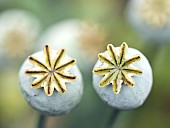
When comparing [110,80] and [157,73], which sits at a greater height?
[157,73]

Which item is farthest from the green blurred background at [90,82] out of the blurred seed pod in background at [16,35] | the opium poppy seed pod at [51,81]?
the opium poppy seed pod at [51,81]

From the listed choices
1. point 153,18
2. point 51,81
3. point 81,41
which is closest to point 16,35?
point 81,41

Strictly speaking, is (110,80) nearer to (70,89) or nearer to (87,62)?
(70,89)

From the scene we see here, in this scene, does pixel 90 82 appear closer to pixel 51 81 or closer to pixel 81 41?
pixel 81 41

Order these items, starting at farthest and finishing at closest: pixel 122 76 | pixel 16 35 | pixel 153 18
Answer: pixel 16 35 < pixel 153 18 < pixel 122 76

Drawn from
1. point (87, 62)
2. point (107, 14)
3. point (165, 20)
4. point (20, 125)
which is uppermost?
point (107, 14)

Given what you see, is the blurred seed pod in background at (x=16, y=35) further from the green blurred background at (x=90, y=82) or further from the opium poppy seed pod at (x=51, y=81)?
the opium poppy seed pod at (x=51, y=81)

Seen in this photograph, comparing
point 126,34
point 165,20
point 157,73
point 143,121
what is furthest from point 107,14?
point 165,20
